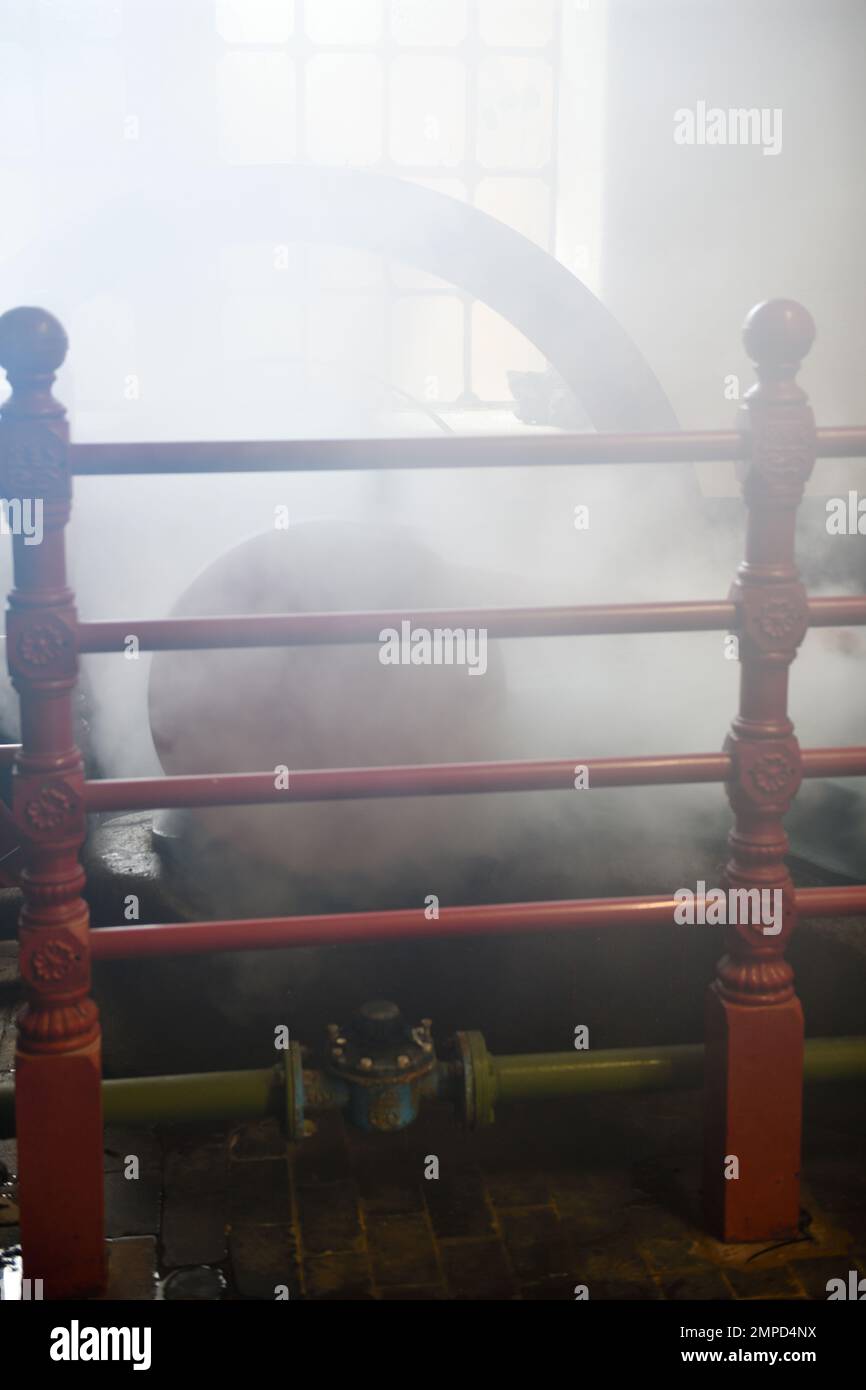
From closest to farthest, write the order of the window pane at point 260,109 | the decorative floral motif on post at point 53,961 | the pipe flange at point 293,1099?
1. the decorative floral motif on post at point 53,961
2. the pipe flange at point 293,1099
3. the window pane at point 260,109

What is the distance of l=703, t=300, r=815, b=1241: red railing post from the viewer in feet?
5.78

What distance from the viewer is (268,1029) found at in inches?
100

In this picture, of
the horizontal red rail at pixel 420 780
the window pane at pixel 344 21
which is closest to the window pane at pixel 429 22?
the window pane at pixel 344 21

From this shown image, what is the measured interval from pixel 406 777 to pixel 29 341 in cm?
73

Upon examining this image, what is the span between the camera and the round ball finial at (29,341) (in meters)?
1.61

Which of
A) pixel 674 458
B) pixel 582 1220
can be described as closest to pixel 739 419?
pixel 674 458

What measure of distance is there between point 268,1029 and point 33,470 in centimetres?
130

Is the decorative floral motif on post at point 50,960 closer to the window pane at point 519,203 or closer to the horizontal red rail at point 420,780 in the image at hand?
the horizontal red rail at point 420,780

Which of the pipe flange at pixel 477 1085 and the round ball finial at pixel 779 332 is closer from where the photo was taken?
the round ball finial at pixel 779 332

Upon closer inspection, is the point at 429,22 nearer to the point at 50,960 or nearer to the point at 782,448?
the point at 782,448

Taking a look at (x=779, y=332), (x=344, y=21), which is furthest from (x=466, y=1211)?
(x=344, y=21)

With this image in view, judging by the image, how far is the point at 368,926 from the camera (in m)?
1.82

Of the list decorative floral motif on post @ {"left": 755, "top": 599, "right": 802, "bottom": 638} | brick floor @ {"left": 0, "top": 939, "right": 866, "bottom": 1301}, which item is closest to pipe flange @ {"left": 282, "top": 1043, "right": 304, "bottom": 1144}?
brick floor @ {"left": 0, "top": 939, "right": 866, "bottom": 1301}
